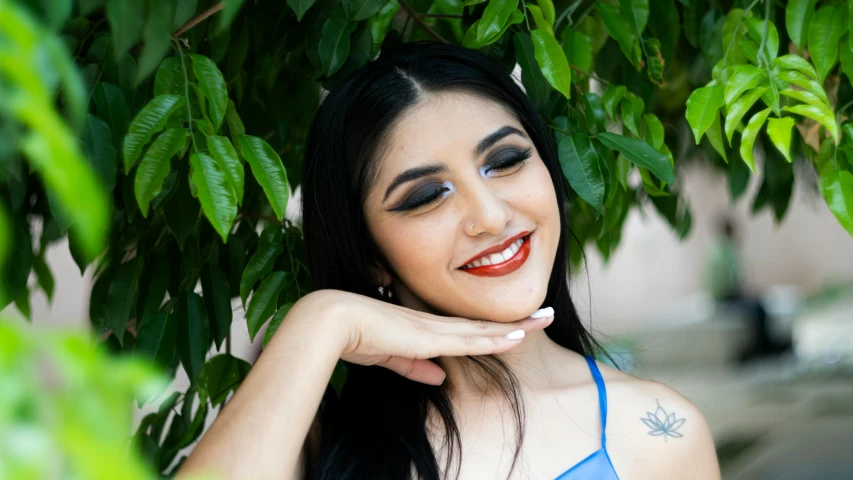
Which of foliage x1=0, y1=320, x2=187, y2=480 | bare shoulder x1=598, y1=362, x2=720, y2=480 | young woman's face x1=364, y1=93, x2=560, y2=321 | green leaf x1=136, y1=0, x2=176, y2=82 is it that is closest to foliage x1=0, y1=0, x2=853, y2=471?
green leaf x1=136, y1=0, x2=176, y2=82

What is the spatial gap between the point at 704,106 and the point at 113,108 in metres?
0.85

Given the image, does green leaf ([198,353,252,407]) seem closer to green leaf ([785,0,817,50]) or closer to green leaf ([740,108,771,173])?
green leaf ([740,108,771,173])

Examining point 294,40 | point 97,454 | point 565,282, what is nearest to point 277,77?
point 294,40

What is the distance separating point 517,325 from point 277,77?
745 millimetres

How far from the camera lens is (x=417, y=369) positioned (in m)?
1.55

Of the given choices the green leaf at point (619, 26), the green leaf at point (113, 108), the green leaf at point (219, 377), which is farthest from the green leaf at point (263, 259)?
the green leaf at point (619, 26)

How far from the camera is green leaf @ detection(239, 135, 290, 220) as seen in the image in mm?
1265

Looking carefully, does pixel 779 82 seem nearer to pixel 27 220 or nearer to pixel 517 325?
pixel 517 325

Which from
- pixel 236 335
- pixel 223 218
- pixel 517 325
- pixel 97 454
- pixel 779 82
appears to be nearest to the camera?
pixel 97 454

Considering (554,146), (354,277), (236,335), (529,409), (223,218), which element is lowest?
(236,335)

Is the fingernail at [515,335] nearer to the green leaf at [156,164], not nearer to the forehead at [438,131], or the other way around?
the forehead at [438,131]

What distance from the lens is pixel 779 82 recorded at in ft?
4.27

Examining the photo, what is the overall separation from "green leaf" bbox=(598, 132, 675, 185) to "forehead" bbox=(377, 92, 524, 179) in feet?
0.60

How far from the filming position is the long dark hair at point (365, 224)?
1.52 meters
